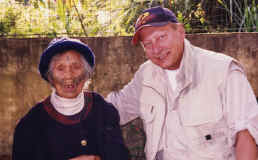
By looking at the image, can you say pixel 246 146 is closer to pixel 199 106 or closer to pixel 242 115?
pixel 242 115

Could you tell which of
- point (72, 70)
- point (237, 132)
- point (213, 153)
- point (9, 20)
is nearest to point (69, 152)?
point (72, 70)

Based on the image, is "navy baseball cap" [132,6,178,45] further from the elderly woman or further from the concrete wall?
the concrete wall

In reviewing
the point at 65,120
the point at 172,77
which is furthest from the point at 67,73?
the point at 172,77

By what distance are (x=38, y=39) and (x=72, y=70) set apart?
185 centimetres

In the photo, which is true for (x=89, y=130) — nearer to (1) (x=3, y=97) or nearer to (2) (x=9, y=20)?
(1) (x=3, y=97)

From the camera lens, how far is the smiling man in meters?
2.39

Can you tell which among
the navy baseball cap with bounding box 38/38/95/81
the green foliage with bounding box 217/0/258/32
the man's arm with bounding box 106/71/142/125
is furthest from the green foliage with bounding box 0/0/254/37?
the navy baseball cap with bounding box 38/38/95/81

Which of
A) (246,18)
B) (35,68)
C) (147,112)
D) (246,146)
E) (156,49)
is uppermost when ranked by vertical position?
(246,18)

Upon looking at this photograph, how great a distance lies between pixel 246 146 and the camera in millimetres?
2377

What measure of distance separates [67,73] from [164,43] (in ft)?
2.78

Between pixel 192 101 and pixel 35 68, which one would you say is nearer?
pixel 192 101

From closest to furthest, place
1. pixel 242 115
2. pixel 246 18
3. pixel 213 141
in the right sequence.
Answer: pixel 242 115
pixel 213 141
pixel 246 18

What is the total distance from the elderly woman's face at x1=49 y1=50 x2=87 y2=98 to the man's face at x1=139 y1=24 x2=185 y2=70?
608 mm

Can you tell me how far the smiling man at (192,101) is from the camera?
7.84 feet
